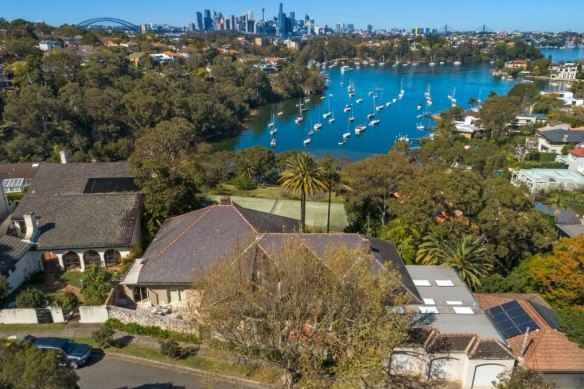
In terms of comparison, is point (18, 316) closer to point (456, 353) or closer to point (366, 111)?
point (456, 353)

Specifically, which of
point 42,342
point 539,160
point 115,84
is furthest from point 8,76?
Answer: point 539,160

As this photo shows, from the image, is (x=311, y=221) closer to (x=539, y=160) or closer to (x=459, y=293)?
(x=459, y=293)

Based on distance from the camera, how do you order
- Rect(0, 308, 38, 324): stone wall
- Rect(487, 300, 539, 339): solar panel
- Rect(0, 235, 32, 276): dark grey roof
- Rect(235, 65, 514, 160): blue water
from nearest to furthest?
Rect(487, 300, 539, 339): solar panel
Rect(0, 308, 38, 324): stone wall
Rect(0, 235, 32, 276): dark grey roof
Rect(235, 65, 514, 160): blue water

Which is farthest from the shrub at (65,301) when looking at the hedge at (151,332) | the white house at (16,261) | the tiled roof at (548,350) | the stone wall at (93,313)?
the tiled roof at (548,350)

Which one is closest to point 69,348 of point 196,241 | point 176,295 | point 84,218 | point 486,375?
point 176,295

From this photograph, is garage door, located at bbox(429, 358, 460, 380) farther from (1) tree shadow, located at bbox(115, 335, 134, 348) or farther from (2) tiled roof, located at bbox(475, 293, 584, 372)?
(1) tree shadow, located at bbox(115, 335, 134, 348)

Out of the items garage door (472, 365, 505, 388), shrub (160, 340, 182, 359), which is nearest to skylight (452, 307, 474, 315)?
garage door (472, 365, 505, 388)
